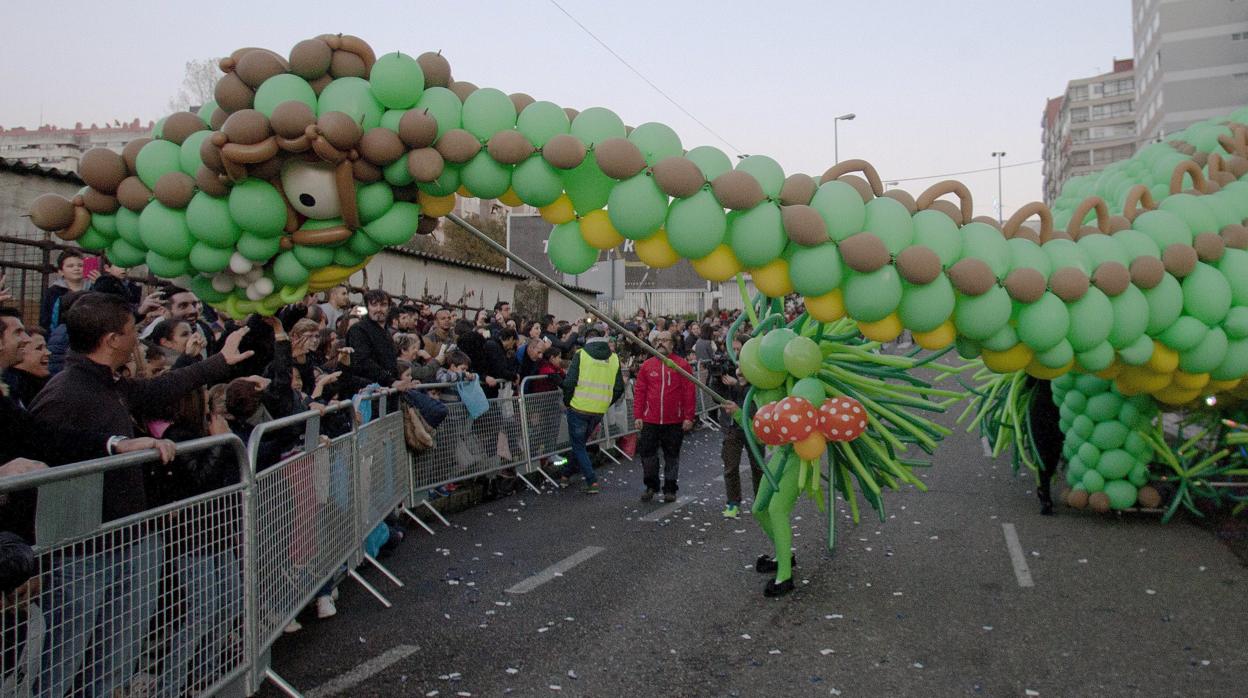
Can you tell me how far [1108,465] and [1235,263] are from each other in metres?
2.68

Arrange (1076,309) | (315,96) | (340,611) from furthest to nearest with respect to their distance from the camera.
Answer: (340,611) → (1076,309) → (315,96)

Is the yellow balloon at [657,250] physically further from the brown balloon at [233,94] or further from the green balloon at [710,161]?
the brown balloon at [233,94]

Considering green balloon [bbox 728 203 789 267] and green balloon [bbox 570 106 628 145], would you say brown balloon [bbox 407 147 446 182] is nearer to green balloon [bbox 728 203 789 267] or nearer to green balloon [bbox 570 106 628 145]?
green balloon [bbox 570 106 628 145]

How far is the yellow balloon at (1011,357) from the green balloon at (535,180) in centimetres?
266

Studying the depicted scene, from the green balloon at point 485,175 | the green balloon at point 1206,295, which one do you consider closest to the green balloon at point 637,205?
the green balloon at point 485,175

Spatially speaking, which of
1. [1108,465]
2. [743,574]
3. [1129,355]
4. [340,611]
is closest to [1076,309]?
[1129,355]

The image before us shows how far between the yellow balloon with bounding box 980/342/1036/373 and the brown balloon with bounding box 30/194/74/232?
4915mm

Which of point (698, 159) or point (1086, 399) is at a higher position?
point (698, 159)

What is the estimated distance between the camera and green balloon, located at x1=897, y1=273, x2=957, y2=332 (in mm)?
4996

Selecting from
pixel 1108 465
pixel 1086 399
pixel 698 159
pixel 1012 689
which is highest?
pixel 698 159

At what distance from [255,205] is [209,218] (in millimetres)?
241

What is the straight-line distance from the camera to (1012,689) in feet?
15.1

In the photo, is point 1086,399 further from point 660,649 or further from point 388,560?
point 388,560

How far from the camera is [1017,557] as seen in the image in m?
7.30
